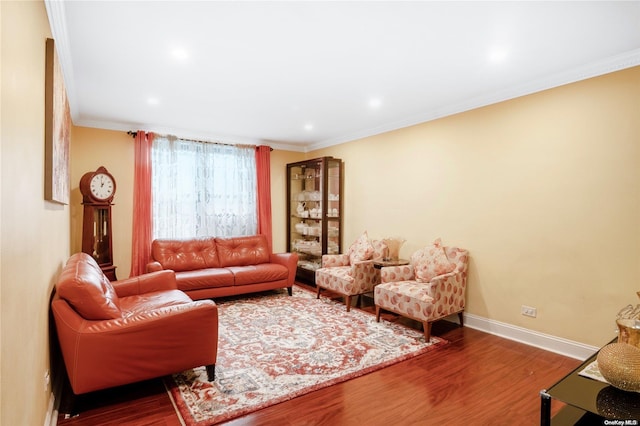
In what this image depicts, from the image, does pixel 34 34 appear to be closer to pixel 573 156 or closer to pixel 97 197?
pixel 97 197

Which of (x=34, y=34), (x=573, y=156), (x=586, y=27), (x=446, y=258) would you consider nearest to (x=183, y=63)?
(x=34, y=34)

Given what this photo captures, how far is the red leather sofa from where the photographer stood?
445 cm

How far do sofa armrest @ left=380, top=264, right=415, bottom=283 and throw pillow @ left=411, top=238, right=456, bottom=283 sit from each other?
0.40ft

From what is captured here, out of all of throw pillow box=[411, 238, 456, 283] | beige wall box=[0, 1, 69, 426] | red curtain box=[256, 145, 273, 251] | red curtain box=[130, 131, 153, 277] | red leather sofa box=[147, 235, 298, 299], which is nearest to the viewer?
beige wall box=[0, 1, 69, 426]

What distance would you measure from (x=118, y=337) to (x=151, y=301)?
3.38 feet

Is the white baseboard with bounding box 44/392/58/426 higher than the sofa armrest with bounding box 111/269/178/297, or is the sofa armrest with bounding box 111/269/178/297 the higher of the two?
the sofa armrest with bounding box 111/269/178/297

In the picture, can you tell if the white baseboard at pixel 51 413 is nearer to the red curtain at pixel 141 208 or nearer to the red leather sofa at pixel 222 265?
the red leather sofa at pixel 222 265

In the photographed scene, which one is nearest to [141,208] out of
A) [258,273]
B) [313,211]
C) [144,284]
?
[144,284]

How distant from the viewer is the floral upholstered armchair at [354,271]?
14.2 feet

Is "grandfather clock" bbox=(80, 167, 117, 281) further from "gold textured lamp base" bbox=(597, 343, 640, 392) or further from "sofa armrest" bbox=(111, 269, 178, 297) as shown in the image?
"gold textured lamp base" bbox=(597, 343, 640, 392)

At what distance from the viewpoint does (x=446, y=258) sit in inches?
151

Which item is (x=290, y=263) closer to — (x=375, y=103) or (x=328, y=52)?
(x=375, y=103)

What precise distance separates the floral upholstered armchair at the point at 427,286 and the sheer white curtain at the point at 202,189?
9.77 feet

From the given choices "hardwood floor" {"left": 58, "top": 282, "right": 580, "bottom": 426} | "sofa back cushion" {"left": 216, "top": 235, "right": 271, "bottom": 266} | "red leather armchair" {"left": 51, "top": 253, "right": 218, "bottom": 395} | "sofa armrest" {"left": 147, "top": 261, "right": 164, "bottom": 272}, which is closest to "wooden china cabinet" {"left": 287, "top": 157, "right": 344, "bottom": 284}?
"sofa back cushion" {"left": 216, "top": 235, "right": 271, "bottom": 266}
